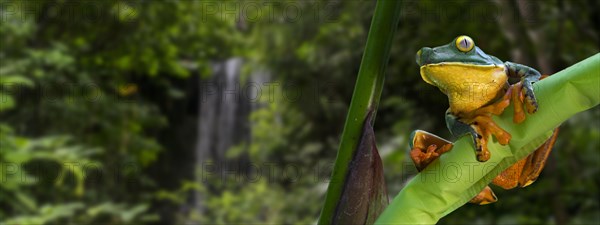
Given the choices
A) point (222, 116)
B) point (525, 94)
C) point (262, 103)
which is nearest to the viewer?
point (525, 94)

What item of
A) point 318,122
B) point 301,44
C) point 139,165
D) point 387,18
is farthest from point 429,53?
point 139,165

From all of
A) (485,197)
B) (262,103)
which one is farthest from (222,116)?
(485,197)

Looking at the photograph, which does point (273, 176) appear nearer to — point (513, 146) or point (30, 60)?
point (30, 60)

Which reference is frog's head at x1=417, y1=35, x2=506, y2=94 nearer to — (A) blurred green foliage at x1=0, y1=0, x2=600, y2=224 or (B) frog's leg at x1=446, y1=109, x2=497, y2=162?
(B) frog's leg at x1=446, y1=109, x2=497, y2=162

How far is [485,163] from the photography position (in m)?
0.36

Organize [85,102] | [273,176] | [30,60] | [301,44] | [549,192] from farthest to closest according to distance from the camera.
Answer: [273,176] → [85,102] → [301,44] → [30,60] → [549,192]

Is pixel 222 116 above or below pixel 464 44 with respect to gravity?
below

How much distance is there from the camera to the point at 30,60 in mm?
2904

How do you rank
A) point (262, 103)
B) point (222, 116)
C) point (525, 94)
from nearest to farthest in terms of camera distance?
point (525, 94) → point (262, 103) → point (222, 116)

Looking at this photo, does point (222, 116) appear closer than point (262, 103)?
No

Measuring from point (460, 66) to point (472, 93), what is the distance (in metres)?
0.02

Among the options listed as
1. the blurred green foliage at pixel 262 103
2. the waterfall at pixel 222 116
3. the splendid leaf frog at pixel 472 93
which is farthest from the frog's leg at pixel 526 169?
the waterfall at pixel 222 116

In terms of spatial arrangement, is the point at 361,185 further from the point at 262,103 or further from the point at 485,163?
the point at 262,103

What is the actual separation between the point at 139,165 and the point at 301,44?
1.42 m
